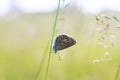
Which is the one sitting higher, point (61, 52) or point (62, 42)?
point (62, 42)

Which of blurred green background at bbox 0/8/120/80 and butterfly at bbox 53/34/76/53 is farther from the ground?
butterfly at bbox 53/34/76/53

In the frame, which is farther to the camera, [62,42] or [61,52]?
[61,52]

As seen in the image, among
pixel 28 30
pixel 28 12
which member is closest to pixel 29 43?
pixel 28 30

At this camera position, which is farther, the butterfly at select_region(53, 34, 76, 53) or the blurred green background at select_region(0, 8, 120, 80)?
the blurred green background at select_region(0, 8, 120, 80)
